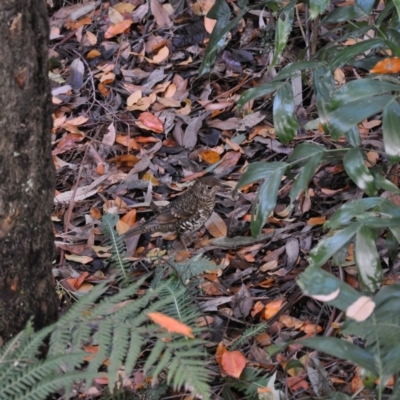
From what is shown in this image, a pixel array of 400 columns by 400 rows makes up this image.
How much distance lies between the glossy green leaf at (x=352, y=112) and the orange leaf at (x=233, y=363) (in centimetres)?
111

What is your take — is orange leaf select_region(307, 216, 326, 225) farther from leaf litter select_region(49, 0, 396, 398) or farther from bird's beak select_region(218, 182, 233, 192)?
bird's beak select_region(218, 182, 233, 192)

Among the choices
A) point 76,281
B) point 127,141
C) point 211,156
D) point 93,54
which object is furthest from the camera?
point 93,54

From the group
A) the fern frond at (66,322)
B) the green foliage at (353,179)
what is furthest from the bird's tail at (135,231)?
the fern frond at (66,322)

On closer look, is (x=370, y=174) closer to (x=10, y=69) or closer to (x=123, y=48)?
(x=10, y=69)

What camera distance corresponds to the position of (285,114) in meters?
3.27

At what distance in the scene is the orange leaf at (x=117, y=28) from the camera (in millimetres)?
6211

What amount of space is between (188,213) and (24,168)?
2211 millimetres

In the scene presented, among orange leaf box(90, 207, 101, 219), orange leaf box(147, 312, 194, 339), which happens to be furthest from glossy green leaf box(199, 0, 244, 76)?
orange leaf box(147, 312, 194, 339)

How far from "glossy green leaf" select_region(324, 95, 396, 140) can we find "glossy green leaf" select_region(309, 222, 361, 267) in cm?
36

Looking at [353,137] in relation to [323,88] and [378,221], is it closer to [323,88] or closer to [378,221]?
[323,88]

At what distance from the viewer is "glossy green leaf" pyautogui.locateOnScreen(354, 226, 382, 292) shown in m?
2.64

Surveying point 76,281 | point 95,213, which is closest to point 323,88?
point 76,281

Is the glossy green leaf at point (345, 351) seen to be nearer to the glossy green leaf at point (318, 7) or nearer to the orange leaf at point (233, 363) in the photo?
the orange leaf at point (233, 363)

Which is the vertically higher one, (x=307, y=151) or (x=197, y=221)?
(x=307, y=151)
